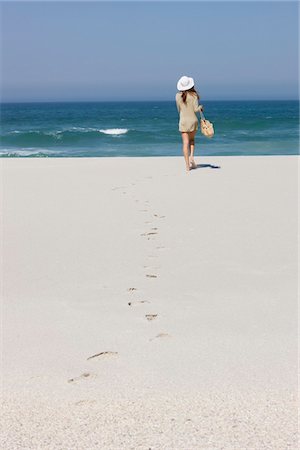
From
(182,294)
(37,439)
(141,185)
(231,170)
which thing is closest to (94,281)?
(182,294)

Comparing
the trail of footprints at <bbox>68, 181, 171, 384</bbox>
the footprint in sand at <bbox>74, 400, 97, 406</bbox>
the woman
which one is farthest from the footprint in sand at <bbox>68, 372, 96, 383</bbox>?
the woman

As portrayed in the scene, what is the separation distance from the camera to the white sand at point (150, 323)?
220 centimetres

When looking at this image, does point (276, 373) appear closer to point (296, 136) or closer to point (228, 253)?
point (228, 253)

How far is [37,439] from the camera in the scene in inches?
83.0

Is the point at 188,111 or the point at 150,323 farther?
the point at 188,111

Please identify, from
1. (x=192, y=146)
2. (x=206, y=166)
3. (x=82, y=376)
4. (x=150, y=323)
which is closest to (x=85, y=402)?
(x=82, y=376)

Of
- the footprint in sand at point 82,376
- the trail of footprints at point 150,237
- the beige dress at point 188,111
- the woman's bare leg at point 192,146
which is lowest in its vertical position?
the trail of footprints at point 150,237

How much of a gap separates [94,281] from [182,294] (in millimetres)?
560

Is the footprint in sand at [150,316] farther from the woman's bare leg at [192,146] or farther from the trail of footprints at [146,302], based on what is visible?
the woman's bare leg at [192,146]

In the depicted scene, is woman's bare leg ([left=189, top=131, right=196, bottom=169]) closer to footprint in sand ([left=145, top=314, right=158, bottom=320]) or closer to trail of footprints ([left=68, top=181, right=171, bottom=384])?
trail of footprints ([left=68, top=181, right=171, bottom=384])

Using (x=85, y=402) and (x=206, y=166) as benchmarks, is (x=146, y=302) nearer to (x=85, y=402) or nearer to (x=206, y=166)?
(x=85, y=402)

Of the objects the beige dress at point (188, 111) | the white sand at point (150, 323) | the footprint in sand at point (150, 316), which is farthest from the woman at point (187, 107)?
the footprint in sand at point (150, 316)

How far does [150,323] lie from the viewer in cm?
310

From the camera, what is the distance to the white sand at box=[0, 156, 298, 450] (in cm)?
220
